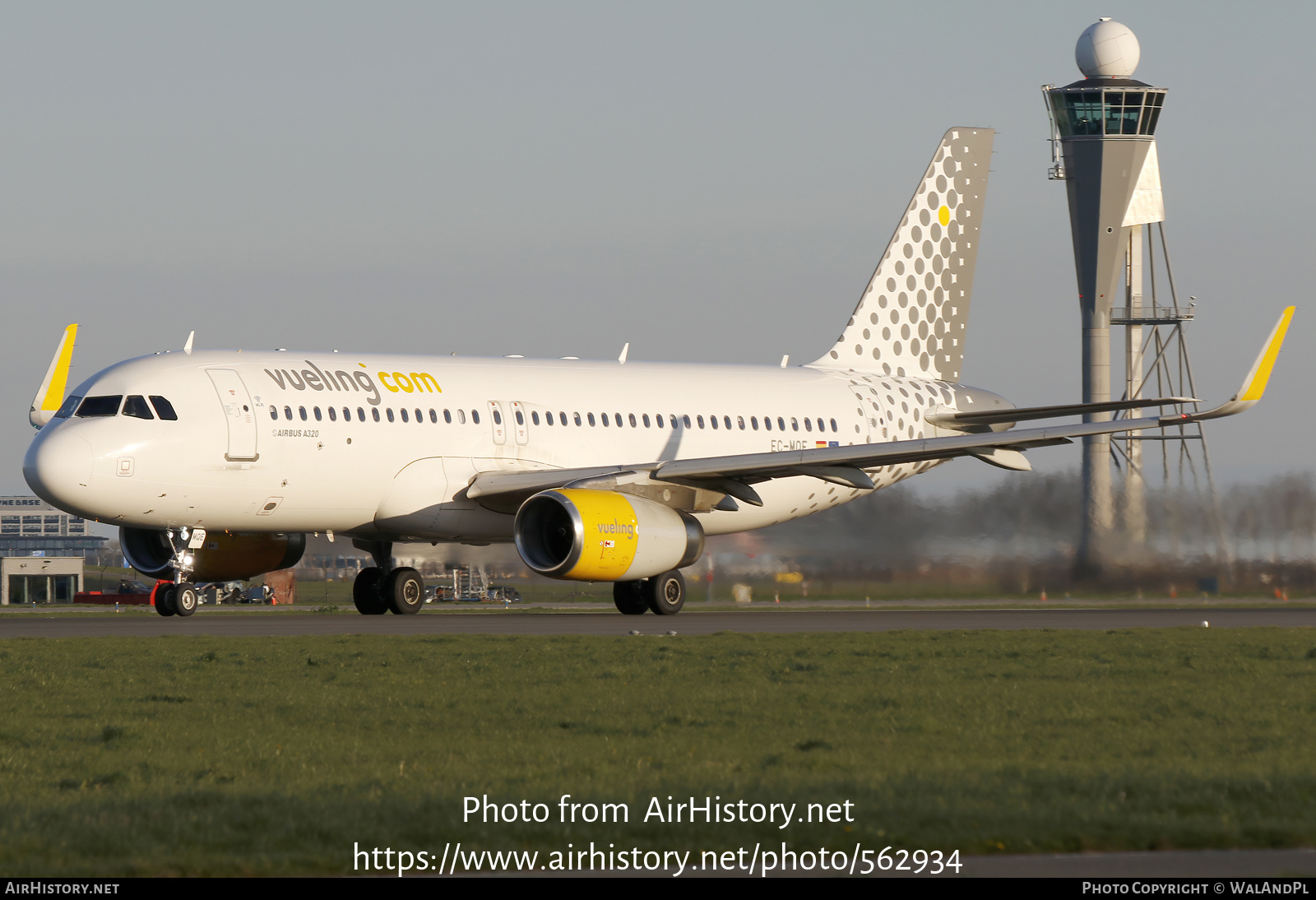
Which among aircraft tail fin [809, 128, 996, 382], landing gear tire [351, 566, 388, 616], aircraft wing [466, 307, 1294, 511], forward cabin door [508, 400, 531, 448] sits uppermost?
aircraft tail fin [809, 128, 996, 382]

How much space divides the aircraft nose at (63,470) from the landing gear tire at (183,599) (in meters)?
2.14

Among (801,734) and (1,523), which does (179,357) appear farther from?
(1,523)

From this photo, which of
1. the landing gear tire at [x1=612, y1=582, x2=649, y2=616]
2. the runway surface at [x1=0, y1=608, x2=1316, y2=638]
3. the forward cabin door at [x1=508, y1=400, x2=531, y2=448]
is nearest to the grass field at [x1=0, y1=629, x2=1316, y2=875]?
the runway surface at [x1=0, y1=608, x2=1316, y2=638]

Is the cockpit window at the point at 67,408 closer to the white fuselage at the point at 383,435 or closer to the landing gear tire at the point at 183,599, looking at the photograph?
the white fuselage at the point at 383,435

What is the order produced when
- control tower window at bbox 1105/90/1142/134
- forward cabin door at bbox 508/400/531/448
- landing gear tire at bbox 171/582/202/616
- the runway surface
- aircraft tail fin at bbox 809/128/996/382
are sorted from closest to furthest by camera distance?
the runway surface → landing gear tire at bbox 171/582/202/616 → forward cabin door at bbox 508/400/531/448 → aircraft tail fin at bbox 809/128/996/382 → control tower window at bbox 1105/90/1142/134

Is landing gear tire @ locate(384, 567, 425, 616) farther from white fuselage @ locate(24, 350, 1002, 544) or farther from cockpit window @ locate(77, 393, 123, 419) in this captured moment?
cockpit window @ locate(77, 393, 123, 419)

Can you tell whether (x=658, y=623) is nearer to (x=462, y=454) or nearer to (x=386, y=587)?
(x=462, y=454)

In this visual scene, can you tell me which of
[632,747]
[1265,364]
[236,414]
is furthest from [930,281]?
[632,747]

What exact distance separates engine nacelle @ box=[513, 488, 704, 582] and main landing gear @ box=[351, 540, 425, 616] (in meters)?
3.31

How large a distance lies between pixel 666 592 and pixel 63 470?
965cm

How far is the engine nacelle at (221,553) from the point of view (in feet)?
91.2

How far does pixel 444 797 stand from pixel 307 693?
5.32 metres

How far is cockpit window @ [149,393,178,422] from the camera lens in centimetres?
2478
